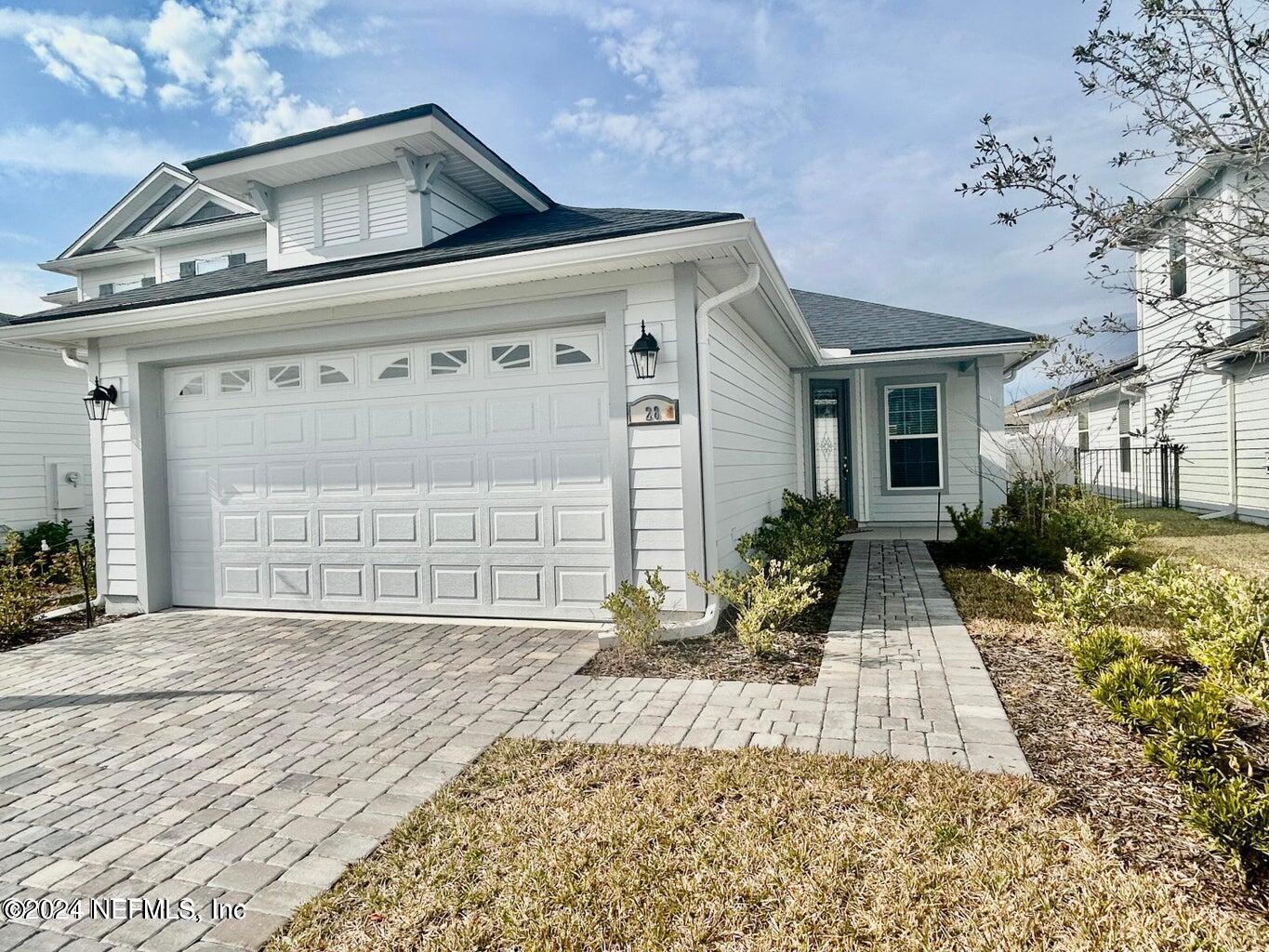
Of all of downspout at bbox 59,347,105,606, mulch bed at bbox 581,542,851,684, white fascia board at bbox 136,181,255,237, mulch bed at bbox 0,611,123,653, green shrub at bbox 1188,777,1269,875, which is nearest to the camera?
green shrub at bbox 1188,777,1269,875

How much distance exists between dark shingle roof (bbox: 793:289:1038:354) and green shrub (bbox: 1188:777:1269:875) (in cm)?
894

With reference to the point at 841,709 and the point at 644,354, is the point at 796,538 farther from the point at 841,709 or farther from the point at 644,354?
the point at 841,709

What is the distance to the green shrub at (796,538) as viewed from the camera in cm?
629

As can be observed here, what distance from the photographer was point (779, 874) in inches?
90.3

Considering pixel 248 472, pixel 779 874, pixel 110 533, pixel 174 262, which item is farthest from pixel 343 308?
pixel 174 262

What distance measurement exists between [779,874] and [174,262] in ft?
49.1

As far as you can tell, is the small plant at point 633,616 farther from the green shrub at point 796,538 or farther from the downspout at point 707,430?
the green shrub at point 796,538

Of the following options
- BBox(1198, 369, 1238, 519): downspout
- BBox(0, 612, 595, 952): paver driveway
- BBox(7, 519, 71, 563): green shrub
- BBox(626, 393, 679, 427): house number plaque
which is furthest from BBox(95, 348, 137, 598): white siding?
BBox(1198, 369, 1238, 519): downspout

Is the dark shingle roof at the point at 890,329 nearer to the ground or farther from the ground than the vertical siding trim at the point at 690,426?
farther from the ground

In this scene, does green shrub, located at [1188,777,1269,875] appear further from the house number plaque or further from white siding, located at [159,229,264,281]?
white siding, located at [159,229,264,281]

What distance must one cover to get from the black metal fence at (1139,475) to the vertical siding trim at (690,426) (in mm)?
10349

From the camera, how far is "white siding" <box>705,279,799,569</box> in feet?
19.2

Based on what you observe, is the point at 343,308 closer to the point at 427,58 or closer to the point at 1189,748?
the point at 427,58

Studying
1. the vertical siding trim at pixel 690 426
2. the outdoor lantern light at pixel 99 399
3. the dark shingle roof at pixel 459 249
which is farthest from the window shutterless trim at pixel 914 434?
the outdoor lantern light at pixel 99 399
